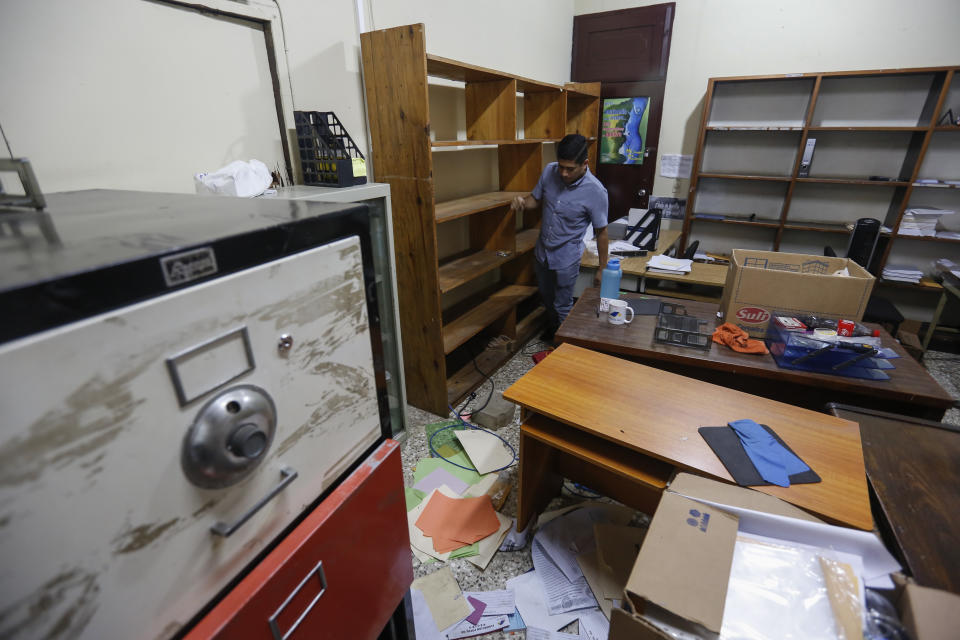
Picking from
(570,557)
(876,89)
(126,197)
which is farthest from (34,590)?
(876,89)

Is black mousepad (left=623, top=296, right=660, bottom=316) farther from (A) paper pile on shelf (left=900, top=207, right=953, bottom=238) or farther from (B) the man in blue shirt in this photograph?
(A) paper pile on shelf (left=900, top=207, right=953, bottom=238)

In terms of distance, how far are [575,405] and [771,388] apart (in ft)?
2.80

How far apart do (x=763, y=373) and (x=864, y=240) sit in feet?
8.13

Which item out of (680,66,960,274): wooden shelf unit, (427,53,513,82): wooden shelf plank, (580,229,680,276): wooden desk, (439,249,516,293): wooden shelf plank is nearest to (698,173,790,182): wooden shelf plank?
(680,66,960,274): wooden shelf unit

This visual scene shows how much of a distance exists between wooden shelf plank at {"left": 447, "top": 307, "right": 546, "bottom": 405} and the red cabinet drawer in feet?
4.82

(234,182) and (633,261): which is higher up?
(234,182)

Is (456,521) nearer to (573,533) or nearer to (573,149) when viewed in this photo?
(573,533)

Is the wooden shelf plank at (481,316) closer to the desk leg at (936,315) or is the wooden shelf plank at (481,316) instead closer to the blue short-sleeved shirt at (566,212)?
the blue short-sleeved shirt at (566,212)

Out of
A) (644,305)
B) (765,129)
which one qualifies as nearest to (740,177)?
(765,129)

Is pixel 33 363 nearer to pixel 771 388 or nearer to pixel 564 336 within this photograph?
pixel 564 336

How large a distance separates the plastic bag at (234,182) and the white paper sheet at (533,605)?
4.95 ft

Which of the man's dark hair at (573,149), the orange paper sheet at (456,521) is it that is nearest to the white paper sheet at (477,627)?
the orange paper sheet at (456,521)

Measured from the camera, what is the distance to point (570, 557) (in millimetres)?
1536

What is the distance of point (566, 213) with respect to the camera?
2611 mm
